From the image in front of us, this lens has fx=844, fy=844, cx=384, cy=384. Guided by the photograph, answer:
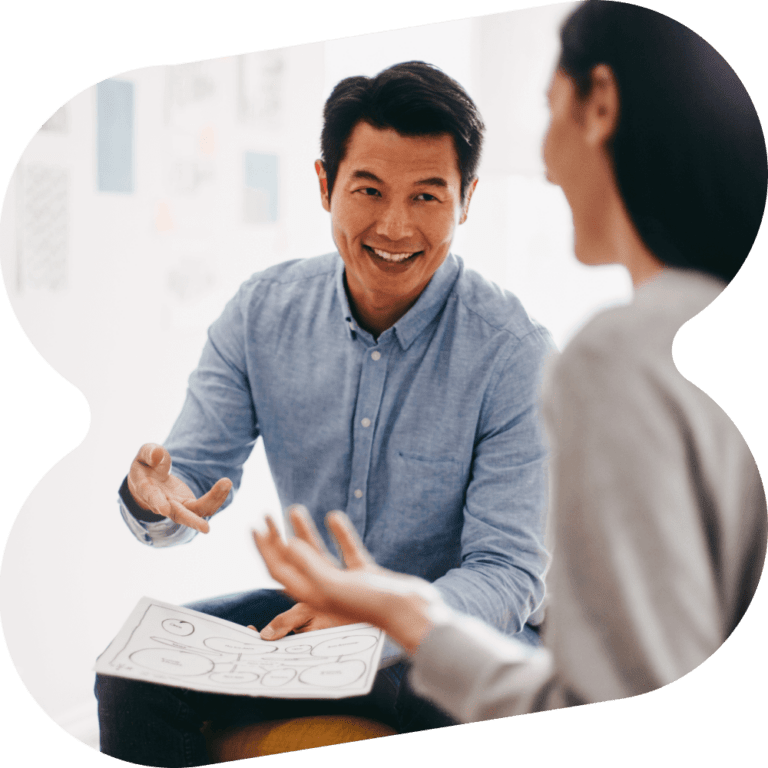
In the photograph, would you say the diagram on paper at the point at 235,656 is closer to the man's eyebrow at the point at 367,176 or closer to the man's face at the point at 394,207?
the man's face at the point at 394,207

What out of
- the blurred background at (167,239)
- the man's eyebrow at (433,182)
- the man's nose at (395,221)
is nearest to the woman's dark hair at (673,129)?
the blurred background at (167,239)

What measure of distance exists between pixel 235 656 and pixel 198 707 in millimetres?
144

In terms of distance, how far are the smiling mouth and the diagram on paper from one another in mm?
798

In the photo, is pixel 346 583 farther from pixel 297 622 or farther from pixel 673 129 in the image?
pixel 673 129

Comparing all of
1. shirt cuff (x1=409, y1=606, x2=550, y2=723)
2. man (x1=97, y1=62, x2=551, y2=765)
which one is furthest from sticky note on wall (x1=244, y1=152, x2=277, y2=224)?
shirt cuff (x1=409, y1=606, x2=550, y2=723)

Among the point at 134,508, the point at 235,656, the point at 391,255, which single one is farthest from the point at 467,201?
the point at 235,656

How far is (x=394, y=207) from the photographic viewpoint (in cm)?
176

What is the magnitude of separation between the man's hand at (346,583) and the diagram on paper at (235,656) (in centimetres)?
4

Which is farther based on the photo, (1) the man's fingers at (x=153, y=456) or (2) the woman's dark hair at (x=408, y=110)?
(1) the man's fingers at (x=153, y=456)

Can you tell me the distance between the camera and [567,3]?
181cm

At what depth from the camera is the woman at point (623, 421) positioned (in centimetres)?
182

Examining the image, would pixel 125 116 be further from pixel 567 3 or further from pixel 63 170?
pixel 567 3

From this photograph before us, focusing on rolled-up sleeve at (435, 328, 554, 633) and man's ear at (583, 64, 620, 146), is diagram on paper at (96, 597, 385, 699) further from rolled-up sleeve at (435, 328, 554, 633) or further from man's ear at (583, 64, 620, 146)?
man's ear at (583, 64, 620, 146)

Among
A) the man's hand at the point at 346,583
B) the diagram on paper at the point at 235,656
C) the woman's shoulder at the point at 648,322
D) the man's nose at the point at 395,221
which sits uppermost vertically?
the man's nose at the point at 395,221
